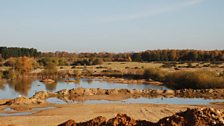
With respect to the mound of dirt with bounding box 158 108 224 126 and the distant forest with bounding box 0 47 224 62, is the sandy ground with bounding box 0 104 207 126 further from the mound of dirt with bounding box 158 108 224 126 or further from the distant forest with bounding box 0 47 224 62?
the distant forest with bounding box 0 47 224 62

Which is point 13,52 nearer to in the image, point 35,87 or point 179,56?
point 179,56

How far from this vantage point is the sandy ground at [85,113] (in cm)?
2269

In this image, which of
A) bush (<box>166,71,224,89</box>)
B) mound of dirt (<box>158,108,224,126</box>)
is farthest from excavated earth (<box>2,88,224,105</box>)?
mound of dirt (<box>158,108,224,126</box>)

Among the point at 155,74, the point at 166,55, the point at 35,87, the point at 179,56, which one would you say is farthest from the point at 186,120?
the point at 166,55

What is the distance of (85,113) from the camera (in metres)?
26.5

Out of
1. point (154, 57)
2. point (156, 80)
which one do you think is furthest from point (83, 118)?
point (154, 57)

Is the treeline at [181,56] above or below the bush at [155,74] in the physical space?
above

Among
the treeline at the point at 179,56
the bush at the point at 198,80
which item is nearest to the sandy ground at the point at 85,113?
the bush at the point at 198,80

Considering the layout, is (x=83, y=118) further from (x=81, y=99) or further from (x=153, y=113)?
(x=81, y=99)

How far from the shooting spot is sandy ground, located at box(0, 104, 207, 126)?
22.7 m

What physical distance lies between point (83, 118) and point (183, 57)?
97.1m

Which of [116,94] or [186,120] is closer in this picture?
[186,120]

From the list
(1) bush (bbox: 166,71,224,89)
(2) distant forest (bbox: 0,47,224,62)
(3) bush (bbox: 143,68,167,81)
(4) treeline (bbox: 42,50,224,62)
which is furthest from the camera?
(2) distant forest (bbox: 0,47,224,62)

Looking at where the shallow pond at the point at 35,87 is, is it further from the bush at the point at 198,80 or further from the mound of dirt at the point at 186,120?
the mound of dirt at the point at 186,120
